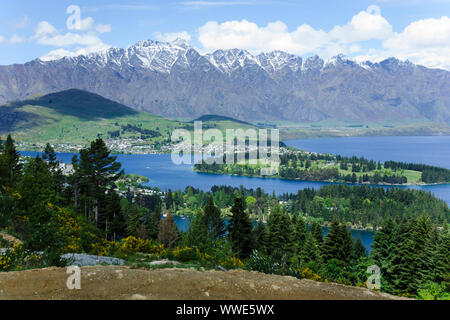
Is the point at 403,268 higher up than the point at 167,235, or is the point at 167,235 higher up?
the point at 167,235

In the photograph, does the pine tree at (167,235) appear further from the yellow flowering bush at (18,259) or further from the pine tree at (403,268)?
the yellow flowering bush at (18,259)

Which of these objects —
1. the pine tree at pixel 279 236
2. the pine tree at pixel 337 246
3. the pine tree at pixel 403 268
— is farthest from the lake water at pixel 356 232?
the pine tree at pixel 403 268

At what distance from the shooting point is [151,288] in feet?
41.1

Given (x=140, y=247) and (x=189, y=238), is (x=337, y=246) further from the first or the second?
(x=140, y=247)

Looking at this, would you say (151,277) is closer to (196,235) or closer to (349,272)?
Result: (196,235)

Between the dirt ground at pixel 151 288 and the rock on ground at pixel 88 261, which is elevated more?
the dirt ground at pixel 151 288

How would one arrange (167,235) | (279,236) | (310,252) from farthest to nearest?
(167,235) → (279,236) → (310,252)

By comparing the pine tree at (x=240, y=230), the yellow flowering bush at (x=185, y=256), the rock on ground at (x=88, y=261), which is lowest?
the pine tree at (x=240, y=230)

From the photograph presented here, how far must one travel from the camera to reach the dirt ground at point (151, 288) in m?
11.8

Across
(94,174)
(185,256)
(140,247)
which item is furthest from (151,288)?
(94,174)

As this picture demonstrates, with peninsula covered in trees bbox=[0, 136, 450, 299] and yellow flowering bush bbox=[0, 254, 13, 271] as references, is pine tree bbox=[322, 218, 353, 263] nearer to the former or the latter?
peninsula covered in trees bbox=[0, 136, 450, 299]

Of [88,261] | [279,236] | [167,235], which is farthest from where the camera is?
[167,235]

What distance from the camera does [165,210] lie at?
13225cm
